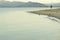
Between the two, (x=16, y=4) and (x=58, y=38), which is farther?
(x=16, y=4)

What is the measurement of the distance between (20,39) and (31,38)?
2.86 ft

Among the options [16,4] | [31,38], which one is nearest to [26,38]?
[31,38]

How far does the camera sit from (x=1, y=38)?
14289 millimetres

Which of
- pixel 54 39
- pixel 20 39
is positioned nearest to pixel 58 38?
pixel 54 39

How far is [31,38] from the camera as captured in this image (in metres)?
14.4

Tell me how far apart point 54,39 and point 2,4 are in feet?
509

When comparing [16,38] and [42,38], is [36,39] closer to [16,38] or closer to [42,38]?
[42,38]

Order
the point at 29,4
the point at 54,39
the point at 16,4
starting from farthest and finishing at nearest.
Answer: the point at 16,4 < the point at 29,4 < the point at 54,39

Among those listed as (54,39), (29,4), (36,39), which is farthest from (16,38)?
(29,4)

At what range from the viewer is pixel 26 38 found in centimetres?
1438

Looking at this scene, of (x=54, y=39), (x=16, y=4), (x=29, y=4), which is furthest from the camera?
(x=16, y=4)

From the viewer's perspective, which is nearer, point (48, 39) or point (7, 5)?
point (48, 39)

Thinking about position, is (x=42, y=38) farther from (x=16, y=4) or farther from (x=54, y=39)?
(x=16, y=4)

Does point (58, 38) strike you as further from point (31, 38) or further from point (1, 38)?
point (1, 38)
